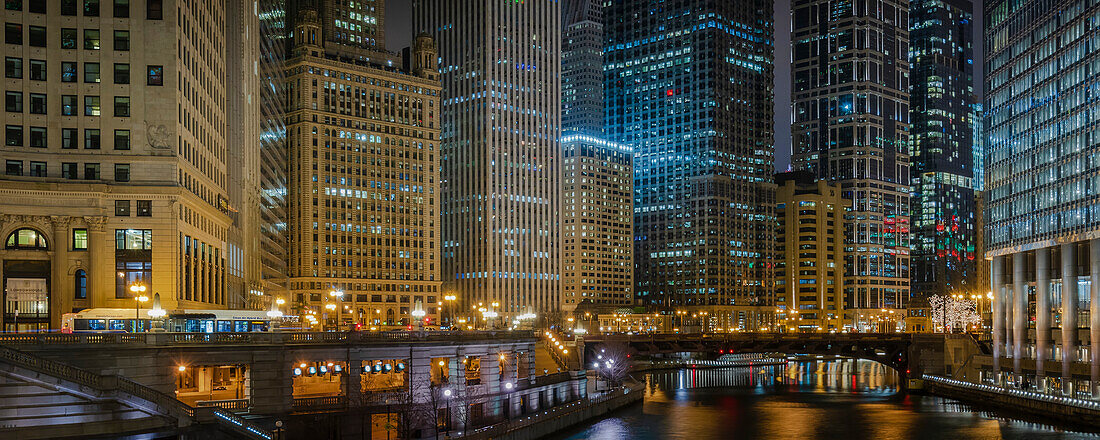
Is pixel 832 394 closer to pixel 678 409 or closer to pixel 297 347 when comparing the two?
pixel 678 409

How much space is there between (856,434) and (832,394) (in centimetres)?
5579

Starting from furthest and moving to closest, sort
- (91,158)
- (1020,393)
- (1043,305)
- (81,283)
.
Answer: (1043,305) < (1020,393) < (91,158) < (81,283)

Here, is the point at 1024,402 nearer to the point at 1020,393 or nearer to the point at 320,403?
the point at 1020,393

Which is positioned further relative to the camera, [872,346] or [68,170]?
[872,346]

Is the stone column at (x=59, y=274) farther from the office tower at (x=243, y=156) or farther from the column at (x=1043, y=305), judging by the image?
the column at (x=1043, y=305)

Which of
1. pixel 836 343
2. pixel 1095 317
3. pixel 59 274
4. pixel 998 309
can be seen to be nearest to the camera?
pixel 59 274

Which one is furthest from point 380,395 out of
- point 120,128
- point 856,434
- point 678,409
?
point 678,409

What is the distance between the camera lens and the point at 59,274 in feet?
306

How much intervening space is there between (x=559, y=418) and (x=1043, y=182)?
297 ft

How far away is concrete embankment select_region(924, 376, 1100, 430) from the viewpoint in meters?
116

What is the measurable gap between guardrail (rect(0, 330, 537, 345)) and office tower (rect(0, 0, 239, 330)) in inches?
838

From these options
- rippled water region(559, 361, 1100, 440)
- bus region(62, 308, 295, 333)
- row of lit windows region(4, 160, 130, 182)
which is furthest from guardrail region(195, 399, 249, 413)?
rippled water region(559, 361, 1100, 440)

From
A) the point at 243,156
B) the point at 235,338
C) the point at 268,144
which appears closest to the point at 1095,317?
the point at 235,338

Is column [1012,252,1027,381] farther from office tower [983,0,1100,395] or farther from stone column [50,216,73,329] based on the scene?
stone column [50,216,73,329]
